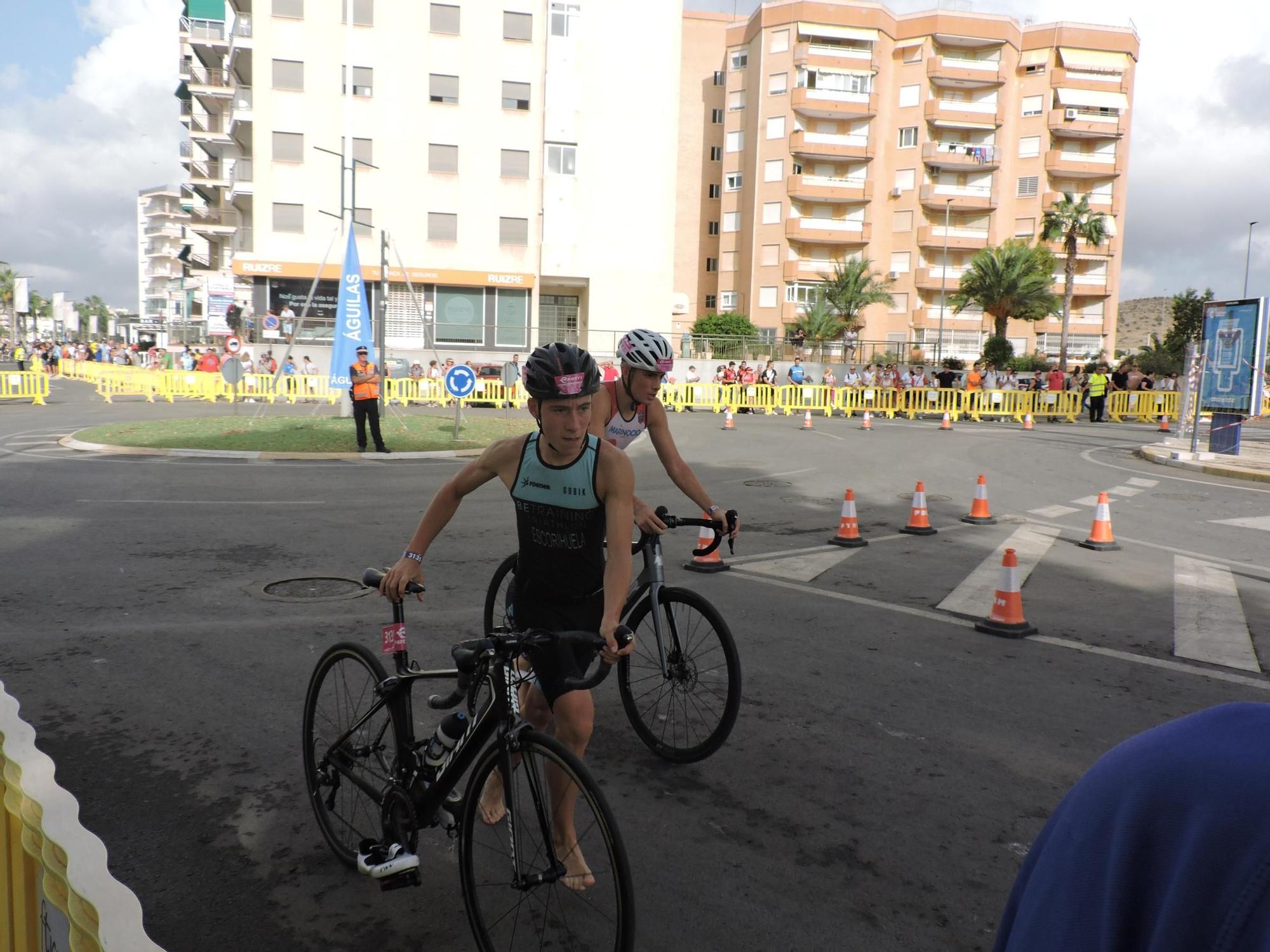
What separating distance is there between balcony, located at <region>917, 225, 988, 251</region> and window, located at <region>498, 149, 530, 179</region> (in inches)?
1230

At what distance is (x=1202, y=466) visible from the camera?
1803 cm

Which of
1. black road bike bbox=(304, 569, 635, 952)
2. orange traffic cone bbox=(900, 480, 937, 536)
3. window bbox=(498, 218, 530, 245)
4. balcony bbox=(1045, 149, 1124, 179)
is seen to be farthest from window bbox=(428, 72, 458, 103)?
black road bike bbox=(304, 569, 635, 952)

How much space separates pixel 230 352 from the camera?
101ft

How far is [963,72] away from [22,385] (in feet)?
190

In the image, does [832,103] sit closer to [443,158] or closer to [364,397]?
[443,158]

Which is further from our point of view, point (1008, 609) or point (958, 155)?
point (958, 155)

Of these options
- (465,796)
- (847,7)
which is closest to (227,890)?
(465,796)

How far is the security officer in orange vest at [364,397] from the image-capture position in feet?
53.7

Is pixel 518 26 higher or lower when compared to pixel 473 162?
higher

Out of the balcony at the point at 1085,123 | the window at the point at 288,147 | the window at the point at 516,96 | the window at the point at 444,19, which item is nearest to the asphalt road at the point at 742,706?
the window at the point at 288,147

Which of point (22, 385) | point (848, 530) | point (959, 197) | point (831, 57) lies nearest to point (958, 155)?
point (959, 197)

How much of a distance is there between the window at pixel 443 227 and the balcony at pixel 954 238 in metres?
34.5

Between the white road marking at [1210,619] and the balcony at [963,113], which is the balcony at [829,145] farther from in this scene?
the white road marking at [1210,619]

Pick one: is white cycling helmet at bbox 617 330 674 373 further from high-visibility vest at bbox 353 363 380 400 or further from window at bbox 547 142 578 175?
window at bbox 547 142 578 175
